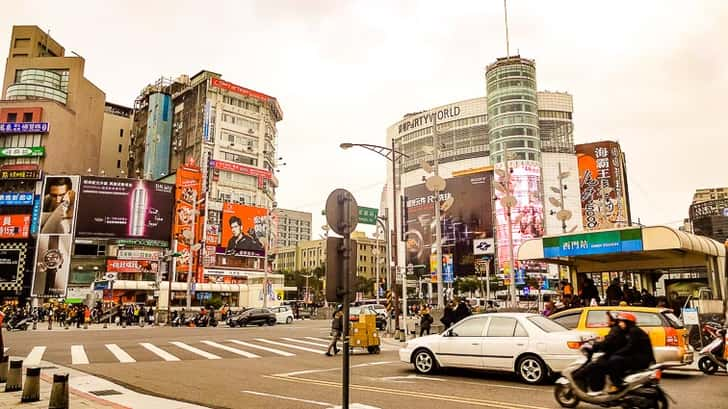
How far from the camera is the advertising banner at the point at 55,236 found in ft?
201

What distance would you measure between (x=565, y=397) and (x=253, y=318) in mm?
32000

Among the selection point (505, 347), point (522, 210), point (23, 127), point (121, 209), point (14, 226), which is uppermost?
point (23, 127)

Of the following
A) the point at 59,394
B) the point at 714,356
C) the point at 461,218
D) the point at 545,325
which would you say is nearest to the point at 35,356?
the point at 59,394

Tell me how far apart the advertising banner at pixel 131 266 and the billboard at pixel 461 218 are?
136ft

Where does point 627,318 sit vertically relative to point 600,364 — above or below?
above

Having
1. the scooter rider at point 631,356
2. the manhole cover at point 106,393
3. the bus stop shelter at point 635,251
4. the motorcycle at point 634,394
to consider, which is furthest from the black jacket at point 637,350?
the bus stop shelter at point 635,251

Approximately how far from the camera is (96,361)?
567 inches

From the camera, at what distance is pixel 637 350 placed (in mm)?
7473

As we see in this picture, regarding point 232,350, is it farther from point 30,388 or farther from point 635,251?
point 635,251

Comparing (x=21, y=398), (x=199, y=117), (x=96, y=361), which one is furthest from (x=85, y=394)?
(x=199, y=117)

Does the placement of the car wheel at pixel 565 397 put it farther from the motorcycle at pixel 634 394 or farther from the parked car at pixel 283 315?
the parked car at pixel 283 315

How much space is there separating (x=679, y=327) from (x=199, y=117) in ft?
240

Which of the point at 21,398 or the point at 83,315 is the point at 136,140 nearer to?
the point at 83,315

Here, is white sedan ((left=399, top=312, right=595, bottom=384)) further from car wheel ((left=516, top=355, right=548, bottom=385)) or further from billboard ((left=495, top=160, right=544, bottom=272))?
billboard ((left=495, top=160, right=544, bottom=272))
